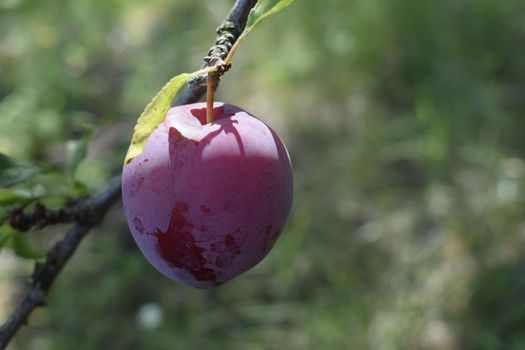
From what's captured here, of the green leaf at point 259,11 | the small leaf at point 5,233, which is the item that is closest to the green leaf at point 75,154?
the small leaf at point 5,233

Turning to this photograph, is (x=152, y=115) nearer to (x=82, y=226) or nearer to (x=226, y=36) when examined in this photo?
(x=226, y=36)

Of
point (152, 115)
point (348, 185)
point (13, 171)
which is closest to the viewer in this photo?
point (152, 115)

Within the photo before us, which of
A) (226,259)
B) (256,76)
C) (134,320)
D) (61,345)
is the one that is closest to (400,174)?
(256,76)

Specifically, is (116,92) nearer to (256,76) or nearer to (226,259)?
(256,76)

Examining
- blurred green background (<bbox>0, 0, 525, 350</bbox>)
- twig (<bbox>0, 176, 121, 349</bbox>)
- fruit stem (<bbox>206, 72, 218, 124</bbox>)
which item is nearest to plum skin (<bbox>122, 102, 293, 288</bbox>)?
fruit stem (<bbox>206, 72, 218, 124</bbox>)

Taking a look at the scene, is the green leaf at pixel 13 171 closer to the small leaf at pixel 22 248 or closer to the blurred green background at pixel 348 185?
the small leaf at pixel 22 248

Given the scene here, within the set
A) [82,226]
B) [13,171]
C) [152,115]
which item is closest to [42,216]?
[82,226]

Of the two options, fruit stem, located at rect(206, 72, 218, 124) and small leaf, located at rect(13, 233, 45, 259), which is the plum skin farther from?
small leaf, located at rect(13, 233, 45, 259)
